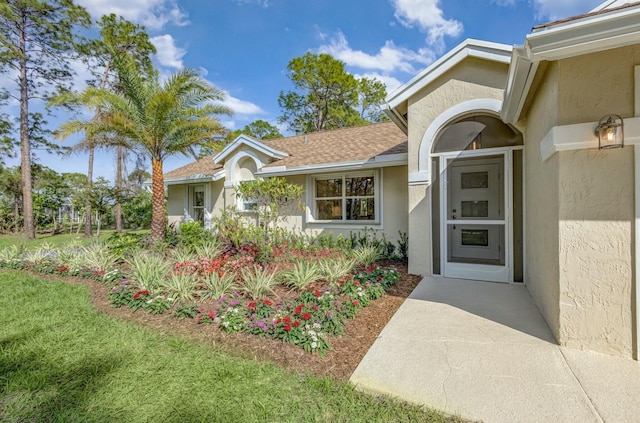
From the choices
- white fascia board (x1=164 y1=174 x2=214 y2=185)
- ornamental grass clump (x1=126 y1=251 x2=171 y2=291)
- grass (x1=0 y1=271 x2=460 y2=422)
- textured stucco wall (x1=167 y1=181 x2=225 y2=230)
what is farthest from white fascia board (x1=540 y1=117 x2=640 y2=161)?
textured stucco wall (x1=167 y1=181 x2=225 y2=230)

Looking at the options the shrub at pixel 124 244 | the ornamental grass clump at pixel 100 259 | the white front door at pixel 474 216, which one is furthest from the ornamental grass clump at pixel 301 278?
the shrub at pixel 124 244

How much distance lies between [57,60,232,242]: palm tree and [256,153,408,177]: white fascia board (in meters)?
3.16

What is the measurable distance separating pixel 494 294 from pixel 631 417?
10.4 feet

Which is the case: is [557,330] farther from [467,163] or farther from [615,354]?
[467,163]

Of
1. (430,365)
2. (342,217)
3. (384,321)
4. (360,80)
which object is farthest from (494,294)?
(360,80)

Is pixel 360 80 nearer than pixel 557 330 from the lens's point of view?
No

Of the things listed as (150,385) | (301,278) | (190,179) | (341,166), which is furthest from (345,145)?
Result: (150,385)

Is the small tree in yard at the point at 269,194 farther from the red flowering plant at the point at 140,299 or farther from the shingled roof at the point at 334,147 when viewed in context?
the red flowering plant at the point at 140,299

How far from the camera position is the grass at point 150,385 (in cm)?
280

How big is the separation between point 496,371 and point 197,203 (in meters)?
14.0

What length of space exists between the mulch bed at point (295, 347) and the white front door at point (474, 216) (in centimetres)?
185

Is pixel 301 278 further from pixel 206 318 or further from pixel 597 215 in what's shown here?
pixel 597 215

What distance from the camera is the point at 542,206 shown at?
463 centimetres

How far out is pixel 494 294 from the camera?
571cm
